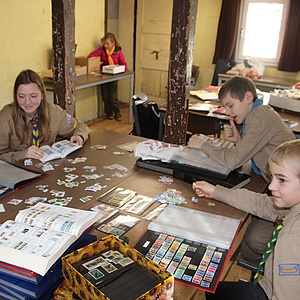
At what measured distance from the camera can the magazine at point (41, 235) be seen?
3.75 ft

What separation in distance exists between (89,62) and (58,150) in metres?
3.37

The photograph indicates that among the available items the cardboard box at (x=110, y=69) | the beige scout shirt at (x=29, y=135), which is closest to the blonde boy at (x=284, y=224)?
the beige scout shirt at (x=29, y=135)

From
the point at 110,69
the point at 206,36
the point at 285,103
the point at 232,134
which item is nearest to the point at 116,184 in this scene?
the point at 232,134

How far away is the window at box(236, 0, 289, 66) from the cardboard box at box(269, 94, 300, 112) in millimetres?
2999

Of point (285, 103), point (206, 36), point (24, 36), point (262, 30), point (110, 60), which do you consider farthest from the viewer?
point (206, 36)

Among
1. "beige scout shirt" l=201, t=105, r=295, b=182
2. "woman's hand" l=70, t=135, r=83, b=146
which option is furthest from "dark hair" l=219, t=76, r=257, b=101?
"woman's hand" l=70, t=135, r=83, b=146

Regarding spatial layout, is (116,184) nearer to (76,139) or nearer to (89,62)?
(76,139)

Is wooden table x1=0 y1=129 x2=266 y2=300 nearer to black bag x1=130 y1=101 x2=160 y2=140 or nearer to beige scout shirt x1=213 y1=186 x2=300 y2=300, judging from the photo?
beige scout shirt x1=213 y1=186 x2=300 y2=300

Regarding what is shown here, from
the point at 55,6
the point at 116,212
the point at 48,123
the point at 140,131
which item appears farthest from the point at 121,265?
the point at 140,131

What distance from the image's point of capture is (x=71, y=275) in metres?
1.10

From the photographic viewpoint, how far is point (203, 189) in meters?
1.80

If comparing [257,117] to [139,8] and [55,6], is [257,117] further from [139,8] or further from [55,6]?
[139,8]

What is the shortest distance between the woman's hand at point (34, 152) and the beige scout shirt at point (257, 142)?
1.00 meters

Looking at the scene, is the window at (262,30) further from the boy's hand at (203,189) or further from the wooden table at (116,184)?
the boy's hand at (203,189)
